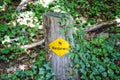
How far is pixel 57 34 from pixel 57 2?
400 cm

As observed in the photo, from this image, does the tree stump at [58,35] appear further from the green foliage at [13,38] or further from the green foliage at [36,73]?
the green foliage at [13,38]

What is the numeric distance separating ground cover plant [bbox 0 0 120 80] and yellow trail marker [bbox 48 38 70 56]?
144mm

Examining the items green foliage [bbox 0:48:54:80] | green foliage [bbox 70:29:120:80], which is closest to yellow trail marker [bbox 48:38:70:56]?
green foliage [bbox 70:29:120:80]

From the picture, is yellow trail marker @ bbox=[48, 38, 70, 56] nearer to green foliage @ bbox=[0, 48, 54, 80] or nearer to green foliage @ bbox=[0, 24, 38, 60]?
green foliage @ bbox=[0, 48, 54, 80]

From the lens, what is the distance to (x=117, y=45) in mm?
5711

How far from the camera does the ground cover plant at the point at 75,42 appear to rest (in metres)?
4.71

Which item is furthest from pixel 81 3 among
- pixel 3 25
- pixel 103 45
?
pixel 103 45

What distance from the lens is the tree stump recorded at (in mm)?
4301

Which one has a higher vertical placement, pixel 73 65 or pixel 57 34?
pixel 57 34

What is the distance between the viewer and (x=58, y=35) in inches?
172

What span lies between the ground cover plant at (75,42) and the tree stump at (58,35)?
4.6 inches

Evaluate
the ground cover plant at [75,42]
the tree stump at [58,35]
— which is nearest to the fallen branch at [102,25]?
the ground cover plant at [75,42]

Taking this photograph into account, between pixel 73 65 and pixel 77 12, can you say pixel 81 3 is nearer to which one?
pixel 77 12

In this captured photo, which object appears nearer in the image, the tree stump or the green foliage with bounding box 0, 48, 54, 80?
the tree stump
